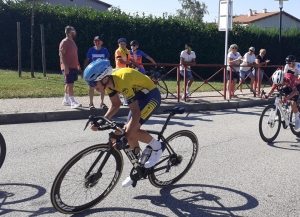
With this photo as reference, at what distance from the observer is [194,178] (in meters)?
5.71

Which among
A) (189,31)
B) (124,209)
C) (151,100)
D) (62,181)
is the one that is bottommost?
(124,209)

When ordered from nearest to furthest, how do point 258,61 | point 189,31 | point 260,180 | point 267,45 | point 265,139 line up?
point 260,180, point 265,139, point 258,61, point 189,31, point 267,45

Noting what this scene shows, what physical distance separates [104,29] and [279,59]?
848 centimetres

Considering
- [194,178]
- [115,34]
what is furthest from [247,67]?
[194,178]

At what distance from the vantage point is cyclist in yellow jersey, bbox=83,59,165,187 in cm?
435

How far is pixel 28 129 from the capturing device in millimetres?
8602

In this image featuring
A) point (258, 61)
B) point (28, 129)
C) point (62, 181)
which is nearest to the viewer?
point (62, 181)

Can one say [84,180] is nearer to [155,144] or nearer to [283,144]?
[155,144]

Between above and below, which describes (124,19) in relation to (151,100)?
above

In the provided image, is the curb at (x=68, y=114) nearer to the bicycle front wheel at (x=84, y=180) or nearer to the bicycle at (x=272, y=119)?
the bicycle at (x=272, y=119)

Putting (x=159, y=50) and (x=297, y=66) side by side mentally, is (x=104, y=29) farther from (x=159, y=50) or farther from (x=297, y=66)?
(x=297, y=66)

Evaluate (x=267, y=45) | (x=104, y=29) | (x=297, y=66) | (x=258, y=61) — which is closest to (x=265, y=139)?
(x=297, y=66)

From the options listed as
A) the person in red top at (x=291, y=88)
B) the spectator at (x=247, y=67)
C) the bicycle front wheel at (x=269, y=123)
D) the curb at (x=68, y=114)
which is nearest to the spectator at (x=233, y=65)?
the spectator at (x=247, y=67)

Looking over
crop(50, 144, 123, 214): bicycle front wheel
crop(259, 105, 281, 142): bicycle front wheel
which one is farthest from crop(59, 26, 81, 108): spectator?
crop(50, 144, 123, 214): bicycle front wheel
